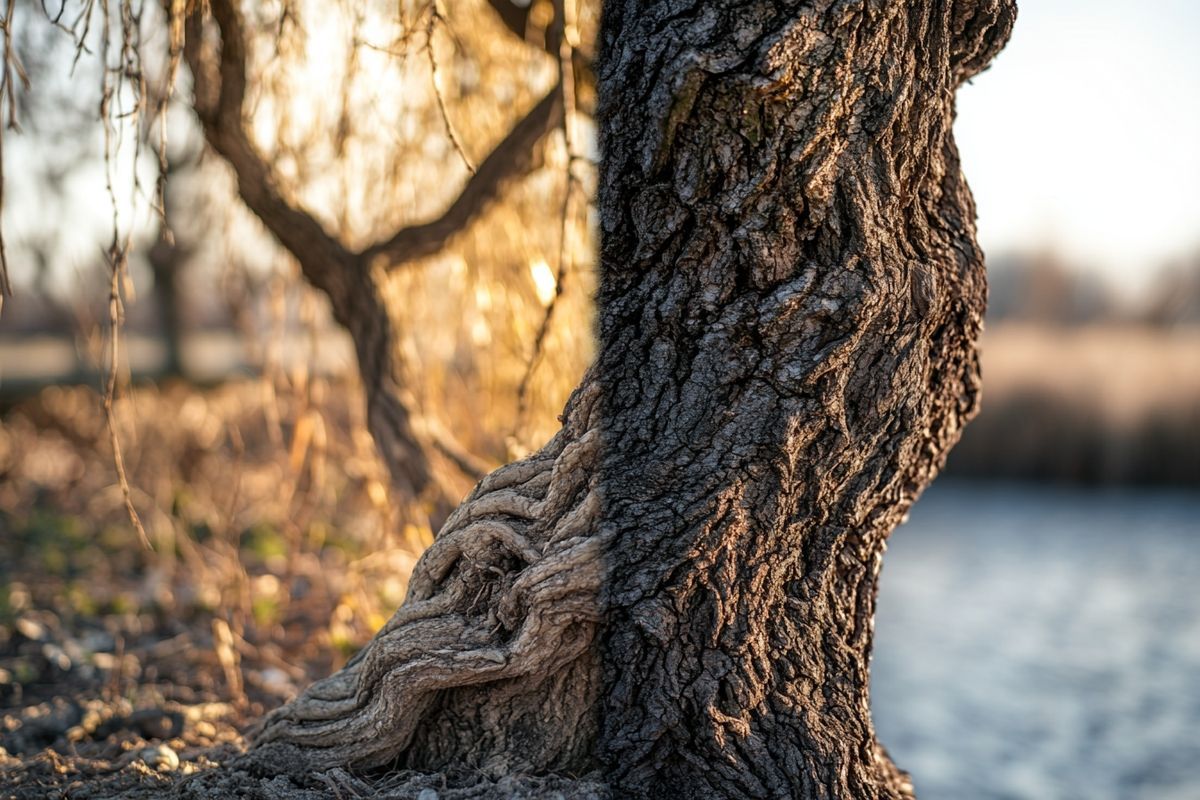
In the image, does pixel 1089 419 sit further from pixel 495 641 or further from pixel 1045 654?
pixel 495 641

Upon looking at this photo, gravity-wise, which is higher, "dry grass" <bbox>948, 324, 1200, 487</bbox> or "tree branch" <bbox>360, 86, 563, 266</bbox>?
"dry grass" <bbox>948, 324, 1200, 487</bbox>

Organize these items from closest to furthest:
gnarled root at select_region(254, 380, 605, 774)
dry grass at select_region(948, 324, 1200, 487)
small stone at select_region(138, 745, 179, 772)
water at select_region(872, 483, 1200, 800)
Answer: gnarled root at select_region(254, 380, 605, 774) → small stone at select_region(138, 745, 179, 772) → water at select_region(872, 483, 1200, 800) → dry grass at select_region(948, 324, 1200, 487)

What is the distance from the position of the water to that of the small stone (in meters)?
2.60

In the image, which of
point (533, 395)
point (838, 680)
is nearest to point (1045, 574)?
point (533, 395)

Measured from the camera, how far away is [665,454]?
141 cm

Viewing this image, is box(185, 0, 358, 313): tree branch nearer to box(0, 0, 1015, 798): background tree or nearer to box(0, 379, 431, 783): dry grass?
box(0, 379, 431, 783): dry grass

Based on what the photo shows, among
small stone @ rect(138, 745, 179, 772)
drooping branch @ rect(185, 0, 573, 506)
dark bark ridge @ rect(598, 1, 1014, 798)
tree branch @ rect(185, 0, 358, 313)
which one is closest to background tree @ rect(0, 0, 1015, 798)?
dark bark ridge @ rect(598, 1, 1014, 798)

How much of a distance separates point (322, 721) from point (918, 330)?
1.26 m

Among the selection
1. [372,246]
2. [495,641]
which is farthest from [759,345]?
[372,246]

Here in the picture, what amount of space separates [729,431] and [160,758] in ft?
4.27

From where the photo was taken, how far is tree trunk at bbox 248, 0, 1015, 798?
1.34 meters

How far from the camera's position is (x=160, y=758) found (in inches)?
70.2

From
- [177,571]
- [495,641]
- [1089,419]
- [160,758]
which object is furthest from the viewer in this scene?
[1089,419]

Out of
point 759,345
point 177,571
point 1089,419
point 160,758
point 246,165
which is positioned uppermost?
point 1089,419
